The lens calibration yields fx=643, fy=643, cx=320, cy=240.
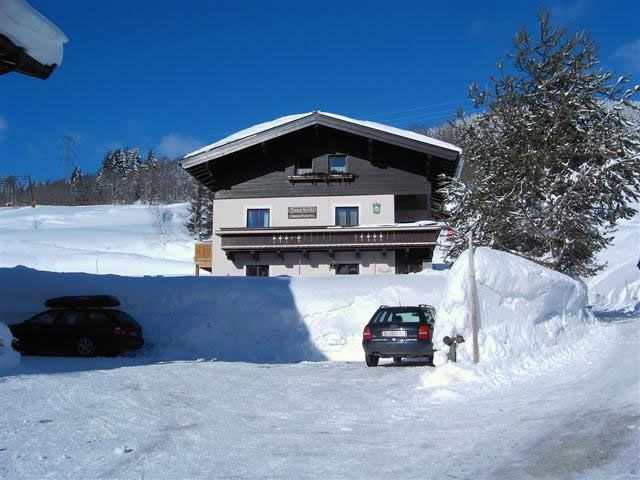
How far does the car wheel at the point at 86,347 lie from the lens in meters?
17.7

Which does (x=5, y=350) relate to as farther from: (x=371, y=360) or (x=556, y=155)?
(x=556, y=155)

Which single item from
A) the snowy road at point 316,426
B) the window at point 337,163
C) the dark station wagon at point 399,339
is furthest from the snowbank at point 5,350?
the window at point 337,163

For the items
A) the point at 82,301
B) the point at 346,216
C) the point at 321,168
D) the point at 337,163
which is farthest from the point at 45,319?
the point at 337,163

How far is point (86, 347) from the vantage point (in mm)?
17688

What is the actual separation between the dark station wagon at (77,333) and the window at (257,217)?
17145 millimetres

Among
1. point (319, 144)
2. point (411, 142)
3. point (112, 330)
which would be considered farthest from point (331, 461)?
point (319, 144)

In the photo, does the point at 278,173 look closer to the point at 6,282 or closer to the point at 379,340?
the point at 6,282

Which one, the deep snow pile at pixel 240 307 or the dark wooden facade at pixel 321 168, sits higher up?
the dark wooden facade at pixel 321 168

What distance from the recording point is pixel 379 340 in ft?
50.9

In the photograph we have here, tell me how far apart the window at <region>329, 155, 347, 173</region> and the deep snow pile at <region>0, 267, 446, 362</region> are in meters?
10.1

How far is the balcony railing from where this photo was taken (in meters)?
31.7

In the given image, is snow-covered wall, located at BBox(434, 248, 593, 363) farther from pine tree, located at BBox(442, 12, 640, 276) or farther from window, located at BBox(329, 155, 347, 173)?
window, located at BBox(329, 155, 347, 173)

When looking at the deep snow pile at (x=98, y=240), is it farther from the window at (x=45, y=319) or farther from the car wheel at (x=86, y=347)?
the car wheel at (x=86, y=347)

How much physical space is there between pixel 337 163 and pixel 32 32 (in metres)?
24.4
